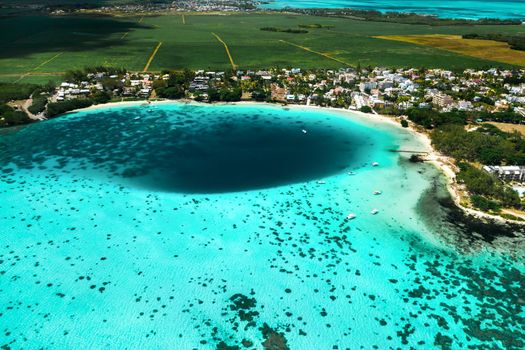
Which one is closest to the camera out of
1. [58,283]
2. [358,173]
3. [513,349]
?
[513,349]

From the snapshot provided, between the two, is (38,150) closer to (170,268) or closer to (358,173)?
(170,268)

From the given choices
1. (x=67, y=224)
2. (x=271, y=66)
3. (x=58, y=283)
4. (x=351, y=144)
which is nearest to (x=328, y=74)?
(x=271, y=66)

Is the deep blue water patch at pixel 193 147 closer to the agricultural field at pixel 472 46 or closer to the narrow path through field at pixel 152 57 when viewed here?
the narrow path through field at pixel 152 57

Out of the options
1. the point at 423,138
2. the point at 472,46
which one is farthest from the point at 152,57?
the point at 472,46

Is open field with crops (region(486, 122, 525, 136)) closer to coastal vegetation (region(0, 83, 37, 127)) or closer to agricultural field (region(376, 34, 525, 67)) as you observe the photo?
agricultural field (region(376, 34, 525, 67))

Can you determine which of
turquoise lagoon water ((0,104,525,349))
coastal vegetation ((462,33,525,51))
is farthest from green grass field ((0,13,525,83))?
turquoise lagoon water ((0,104,525,349))

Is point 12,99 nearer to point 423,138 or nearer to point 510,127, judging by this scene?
point 423,138
